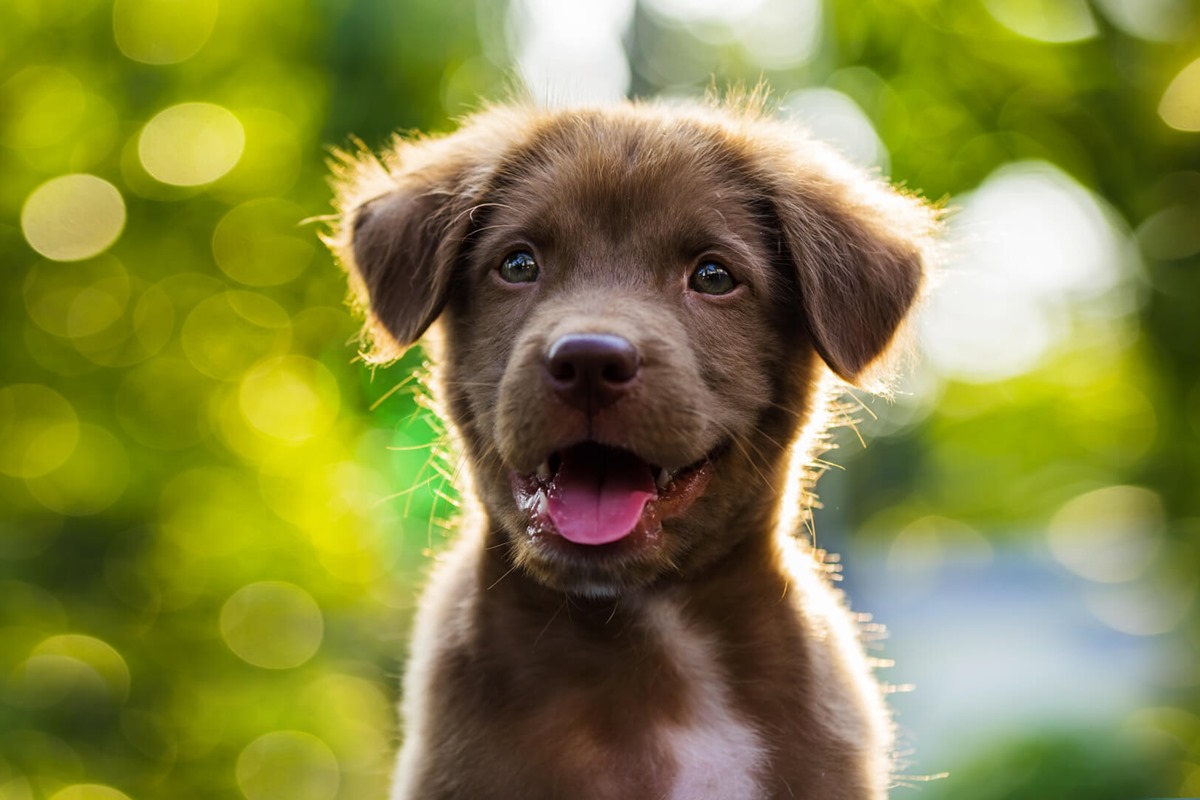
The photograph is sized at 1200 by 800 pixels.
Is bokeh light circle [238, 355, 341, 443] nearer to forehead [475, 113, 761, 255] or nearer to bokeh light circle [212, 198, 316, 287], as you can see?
bokeh light circle [212, 198, 316, 287]

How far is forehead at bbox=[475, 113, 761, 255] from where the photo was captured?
135 inches

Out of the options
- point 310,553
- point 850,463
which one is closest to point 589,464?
point 310,553

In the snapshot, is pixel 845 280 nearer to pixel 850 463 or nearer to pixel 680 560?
pixel 680 560

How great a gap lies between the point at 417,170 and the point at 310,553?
429cm

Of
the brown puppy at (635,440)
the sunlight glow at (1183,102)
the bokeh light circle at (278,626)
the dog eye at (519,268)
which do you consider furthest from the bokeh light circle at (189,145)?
the sunlight glow at (1183,102)

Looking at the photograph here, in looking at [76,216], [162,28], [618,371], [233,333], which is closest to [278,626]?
[233,333]

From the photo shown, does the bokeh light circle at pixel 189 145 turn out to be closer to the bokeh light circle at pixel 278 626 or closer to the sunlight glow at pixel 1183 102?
the bokeh light circle at pixel 278 626

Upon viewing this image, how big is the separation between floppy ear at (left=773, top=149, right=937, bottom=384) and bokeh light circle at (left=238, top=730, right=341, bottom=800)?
5282 millimetres

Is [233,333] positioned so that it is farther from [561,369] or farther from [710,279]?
[561,369]

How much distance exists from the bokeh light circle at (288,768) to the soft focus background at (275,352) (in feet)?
0.06

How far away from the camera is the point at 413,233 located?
3744 mm

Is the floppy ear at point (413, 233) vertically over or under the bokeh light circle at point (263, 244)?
under

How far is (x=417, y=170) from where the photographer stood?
4000 mm

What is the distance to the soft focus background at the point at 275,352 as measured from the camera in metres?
7.26
